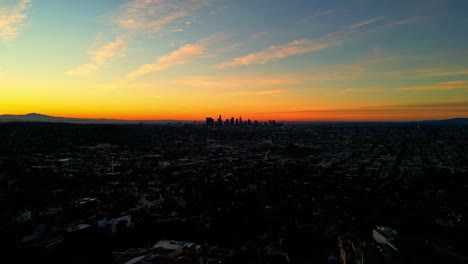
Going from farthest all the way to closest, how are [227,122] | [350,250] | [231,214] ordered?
[227,122]
[231,214]
[350,250]

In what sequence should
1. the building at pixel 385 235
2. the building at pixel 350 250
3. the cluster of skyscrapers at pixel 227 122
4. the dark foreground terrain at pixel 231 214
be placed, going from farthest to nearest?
the cluster of skyscrapers at pixel 227 122 < the building at pixel 385 235 < the dark foreground terrain at pixel 231 214 < the building at pixel 350 250

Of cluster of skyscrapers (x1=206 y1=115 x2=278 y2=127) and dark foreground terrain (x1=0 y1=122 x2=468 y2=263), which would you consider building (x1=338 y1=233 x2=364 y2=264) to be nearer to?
dark foreground terrain (x1=0 y1=122 x2=468 y2=263)

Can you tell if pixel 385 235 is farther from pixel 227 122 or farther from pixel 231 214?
pixel 227 122

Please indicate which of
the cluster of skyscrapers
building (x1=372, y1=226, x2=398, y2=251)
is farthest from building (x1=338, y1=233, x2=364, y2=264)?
the cluster of skyscrapers

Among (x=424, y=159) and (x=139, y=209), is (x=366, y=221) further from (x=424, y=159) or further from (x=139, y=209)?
(x=424, y=159)

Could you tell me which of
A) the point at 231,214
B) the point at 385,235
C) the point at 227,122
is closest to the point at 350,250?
the point at 385,235

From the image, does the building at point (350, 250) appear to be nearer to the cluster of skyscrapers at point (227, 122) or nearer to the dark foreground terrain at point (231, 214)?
the dark foreground terrain at point (231, 214)

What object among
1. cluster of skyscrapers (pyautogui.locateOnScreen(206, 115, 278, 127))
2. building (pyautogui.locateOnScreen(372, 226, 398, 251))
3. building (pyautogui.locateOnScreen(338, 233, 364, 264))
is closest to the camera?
building (pyautogui.locateOnScreen(338, 233, 364, 264))

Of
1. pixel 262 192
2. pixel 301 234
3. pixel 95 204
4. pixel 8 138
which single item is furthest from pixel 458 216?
pixel 8 138

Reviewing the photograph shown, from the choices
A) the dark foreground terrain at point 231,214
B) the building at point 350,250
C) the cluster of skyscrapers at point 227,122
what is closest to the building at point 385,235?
the dark foreground terrain at point 231,214

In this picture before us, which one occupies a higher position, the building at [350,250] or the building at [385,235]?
the building at [350,250]

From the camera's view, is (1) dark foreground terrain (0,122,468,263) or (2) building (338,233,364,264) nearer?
(2) building (338,233,364,264)
